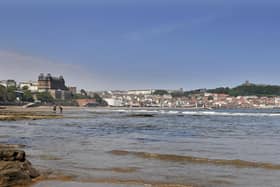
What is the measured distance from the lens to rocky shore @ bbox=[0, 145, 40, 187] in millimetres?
10289

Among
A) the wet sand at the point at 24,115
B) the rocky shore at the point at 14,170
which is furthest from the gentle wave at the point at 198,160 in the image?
the wet sand at the point at 24,115

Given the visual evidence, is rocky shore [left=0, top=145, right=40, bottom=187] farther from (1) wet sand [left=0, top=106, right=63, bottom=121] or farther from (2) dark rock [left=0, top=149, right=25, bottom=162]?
(1) wet sand [left=0, top=106, right=63, bottom=121]

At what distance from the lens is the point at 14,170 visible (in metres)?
10.6

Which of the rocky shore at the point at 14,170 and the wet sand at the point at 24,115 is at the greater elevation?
the rocky shore at the point at 14,170

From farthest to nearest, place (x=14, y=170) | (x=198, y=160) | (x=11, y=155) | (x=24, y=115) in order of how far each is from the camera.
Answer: (x=24, y=115)
(x=198, y=160)
(x=11, y=155)
(x=14, y=170)

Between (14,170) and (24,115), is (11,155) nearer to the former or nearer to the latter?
(14,170)

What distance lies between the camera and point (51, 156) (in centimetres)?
1672

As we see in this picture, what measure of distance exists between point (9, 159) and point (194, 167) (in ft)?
20.4

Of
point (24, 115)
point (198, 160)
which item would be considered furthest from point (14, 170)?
point (24, 115)

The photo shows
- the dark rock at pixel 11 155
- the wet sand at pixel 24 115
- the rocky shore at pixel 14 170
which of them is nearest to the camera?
the rocky shore at pixel 14 170

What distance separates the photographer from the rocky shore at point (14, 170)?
10.3 meters

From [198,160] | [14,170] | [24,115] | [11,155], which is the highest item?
[11,155]

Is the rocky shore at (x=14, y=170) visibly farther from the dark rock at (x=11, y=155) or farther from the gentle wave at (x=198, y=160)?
the gentle wave at (x=198, y=160)

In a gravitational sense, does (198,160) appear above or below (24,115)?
below
